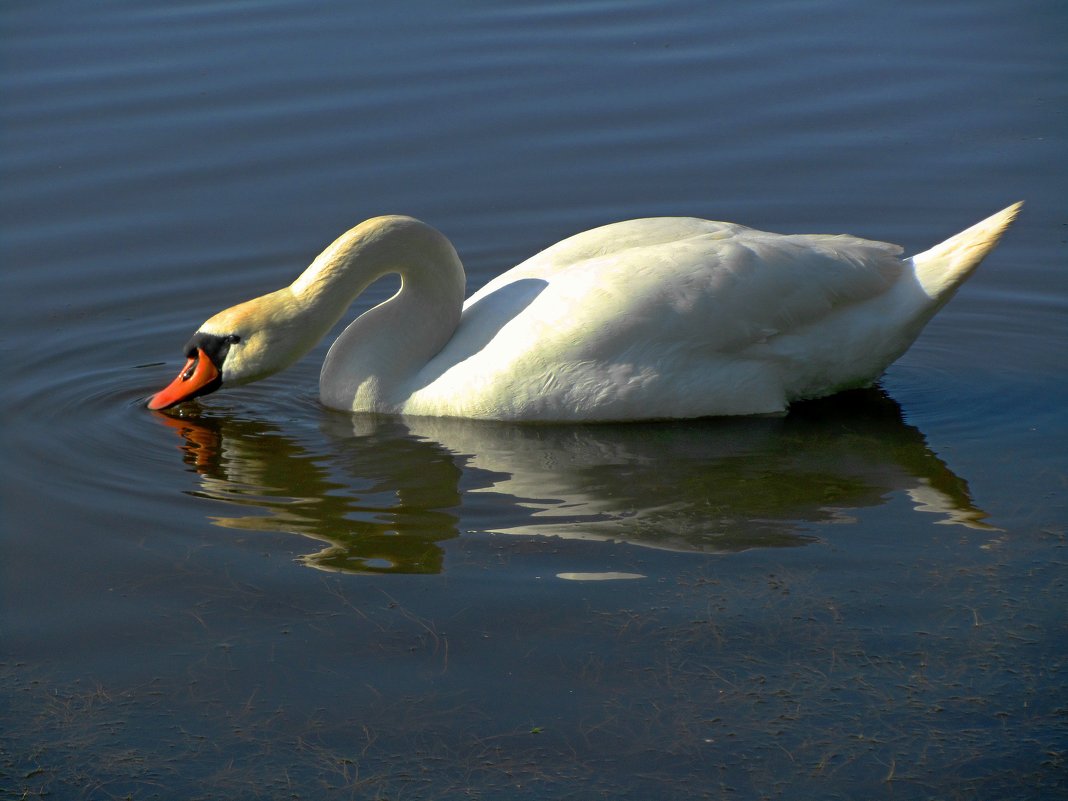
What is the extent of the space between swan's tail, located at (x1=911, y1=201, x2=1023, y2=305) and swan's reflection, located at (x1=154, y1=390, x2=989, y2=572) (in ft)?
2.14

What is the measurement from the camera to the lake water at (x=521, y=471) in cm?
529

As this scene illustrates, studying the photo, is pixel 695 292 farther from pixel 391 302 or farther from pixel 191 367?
pixel 191 367

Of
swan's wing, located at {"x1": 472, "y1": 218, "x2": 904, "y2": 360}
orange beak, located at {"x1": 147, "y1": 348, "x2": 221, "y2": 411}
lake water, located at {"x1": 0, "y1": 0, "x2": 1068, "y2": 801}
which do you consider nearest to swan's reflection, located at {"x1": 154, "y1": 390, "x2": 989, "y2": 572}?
lake water, located at {"x1": 0, "y1": 0, "x2": 1068, "y2": 801}

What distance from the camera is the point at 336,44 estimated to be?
14008 mm

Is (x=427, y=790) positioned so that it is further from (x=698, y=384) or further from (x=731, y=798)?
(x=698, y=384)

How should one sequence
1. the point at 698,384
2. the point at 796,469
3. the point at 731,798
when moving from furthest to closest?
the point at 698,384 → the point at 796,469 → the point at 731,798

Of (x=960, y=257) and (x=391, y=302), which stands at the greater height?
(x=960, y=257)

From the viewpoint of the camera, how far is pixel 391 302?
8523 millimetres

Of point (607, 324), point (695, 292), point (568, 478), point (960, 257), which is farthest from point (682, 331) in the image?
point (960, 257)

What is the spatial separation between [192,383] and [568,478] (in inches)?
87.8

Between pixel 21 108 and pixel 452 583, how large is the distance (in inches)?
319

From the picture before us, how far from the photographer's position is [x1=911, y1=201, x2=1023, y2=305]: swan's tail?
318 inches

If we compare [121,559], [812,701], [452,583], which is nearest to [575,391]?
[452,583]

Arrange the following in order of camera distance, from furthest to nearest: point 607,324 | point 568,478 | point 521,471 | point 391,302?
point 391,302 < point 607,324 < point 521,471 < point 568,478
